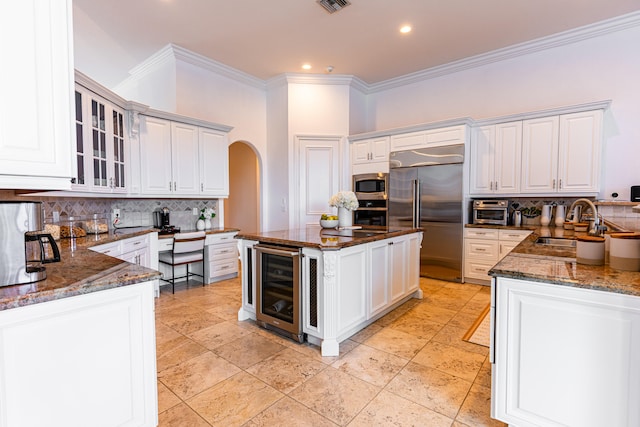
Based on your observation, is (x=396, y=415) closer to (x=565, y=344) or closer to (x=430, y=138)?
(x=565, y=344)

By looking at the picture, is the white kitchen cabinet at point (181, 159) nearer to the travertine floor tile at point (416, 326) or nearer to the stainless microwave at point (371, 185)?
the stainless microwave at point (371, 185)

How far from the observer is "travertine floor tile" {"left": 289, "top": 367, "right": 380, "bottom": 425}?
69.2 inches

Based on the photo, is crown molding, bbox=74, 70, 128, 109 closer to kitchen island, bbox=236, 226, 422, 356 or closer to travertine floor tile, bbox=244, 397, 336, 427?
kitchen island, bbox=236, 226, 422, 356

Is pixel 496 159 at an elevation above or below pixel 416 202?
above

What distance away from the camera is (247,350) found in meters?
2.48

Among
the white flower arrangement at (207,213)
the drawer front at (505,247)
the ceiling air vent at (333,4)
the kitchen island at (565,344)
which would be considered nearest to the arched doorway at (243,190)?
the white flower arrangement at (207,213)

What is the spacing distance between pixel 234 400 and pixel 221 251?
2.88 m

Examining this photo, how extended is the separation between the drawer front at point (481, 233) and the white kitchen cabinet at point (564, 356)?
3.04 meters

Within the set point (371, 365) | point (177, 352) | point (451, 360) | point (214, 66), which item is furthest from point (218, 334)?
point (214, 66)

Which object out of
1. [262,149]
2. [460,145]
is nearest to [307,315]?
[460,145]

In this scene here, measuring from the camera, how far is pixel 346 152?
537 centimetres

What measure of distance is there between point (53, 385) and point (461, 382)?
2.23 metres

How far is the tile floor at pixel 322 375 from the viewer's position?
1.73 meters

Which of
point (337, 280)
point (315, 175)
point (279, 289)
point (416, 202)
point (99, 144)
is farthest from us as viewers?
point (315, 175)
